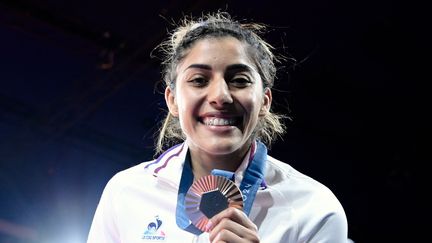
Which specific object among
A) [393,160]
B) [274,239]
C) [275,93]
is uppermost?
[275,93]

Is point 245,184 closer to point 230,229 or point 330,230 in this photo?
point 330,230

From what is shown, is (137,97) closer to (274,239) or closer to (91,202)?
(91,202)

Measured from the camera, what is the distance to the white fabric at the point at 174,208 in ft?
5.52

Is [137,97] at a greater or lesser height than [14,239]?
greater

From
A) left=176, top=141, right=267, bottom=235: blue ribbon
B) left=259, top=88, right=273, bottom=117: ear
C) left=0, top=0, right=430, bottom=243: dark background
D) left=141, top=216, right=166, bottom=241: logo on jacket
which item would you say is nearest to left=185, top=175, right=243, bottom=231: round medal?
left=176, top=141, right=267, bottom=235: blue ribbon

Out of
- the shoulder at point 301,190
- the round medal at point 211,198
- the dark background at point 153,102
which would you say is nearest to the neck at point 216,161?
the shoulder at point 301,190

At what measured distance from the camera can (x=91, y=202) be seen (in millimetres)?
6891

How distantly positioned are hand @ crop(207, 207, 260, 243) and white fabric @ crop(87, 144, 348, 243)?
Result: 330 millimetres

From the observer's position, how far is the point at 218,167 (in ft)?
5.96

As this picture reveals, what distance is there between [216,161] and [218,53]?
333 millimetres

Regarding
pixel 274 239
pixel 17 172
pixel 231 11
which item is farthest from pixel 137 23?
pixel 274 239

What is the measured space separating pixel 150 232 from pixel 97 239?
214 mm

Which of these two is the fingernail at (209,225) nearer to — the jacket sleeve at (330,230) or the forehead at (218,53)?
the jacket sleeve at (330,230)

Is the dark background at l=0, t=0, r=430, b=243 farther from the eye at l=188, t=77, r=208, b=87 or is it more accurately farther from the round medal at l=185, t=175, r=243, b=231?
the round medal at l=185, t=175, r=243, b=231
